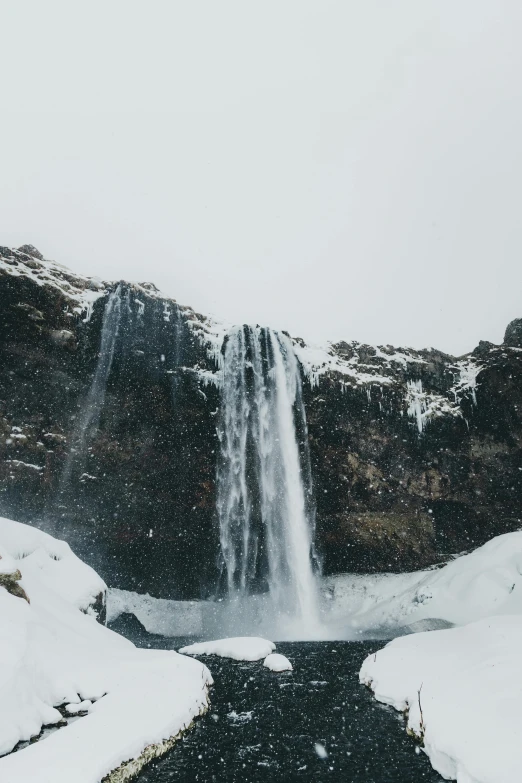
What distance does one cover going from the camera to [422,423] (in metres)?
29.9

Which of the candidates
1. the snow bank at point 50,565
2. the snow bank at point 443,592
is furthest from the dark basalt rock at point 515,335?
the snow bank at point 50,565

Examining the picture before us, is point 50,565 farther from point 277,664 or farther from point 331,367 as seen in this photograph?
point 331,367

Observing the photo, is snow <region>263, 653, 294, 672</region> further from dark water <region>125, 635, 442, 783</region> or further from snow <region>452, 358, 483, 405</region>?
snow <region>452, 358, 483, 405</region>

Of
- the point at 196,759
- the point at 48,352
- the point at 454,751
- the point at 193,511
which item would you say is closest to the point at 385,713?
the point at 454,751

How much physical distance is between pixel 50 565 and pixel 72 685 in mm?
5517

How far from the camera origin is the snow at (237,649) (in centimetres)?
1502

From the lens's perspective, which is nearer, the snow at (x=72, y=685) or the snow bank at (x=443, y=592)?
the snow at (x=72, y=685)

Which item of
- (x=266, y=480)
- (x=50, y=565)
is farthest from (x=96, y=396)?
(x=50, y=565)

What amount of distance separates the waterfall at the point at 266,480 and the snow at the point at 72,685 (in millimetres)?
16153

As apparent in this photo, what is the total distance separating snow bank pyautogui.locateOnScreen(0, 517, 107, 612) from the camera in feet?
38.8

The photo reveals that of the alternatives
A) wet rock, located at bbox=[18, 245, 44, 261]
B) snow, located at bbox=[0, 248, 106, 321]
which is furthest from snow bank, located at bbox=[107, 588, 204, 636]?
wet rock, located at bbox=[18, 245, 44, 261]

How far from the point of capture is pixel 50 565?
1270 cm

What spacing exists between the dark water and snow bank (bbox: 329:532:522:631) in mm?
12128

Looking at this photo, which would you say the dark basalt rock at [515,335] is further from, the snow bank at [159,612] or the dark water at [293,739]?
the snow bank at [159,612]
